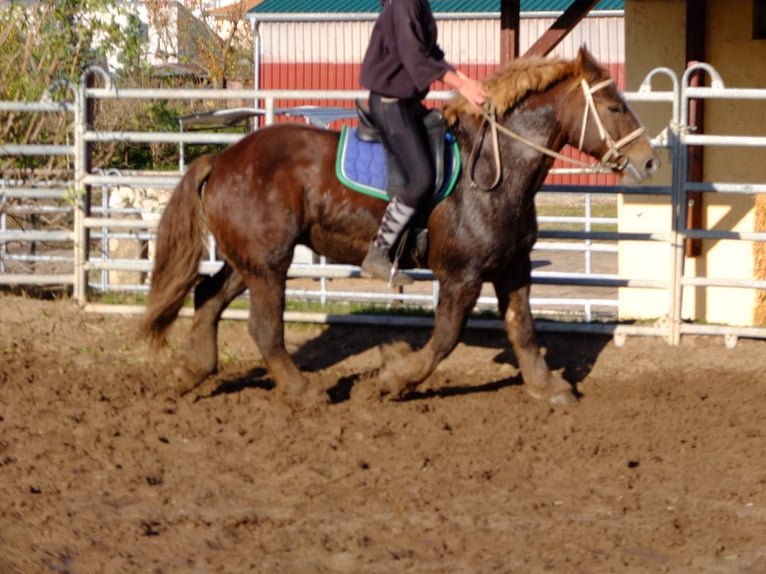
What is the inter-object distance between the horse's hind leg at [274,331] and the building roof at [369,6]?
2193 centimetres

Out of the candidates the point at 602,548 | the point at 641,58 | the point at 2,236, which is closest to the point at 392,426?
the point at 602,548

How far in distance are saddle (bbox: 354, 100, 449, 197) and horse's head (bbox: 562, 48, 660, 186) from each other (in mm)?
758

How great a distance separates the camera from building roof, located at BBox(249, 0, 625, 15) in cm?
2820

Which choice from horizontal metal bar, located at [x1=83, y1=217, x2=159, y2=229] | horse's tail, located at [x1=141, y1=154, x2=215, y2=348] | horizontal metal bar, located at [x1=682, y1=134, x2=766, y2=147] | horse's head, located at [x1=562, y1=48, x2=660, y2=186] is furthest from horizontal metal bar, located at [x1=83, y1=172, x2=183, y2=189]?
horizontal metal bar, located at [x1=682, y1=134, x2=766, y2=147]

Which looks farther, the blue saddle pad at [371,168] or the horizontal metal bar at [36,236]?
the horizontal metal bar at [36,236]

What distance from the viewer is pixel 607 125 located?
6832 millimetres

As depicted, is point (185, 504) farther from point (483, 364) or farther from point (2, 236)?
point (2, 236)

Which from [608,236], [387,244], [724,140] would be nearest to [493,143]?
[387,244]

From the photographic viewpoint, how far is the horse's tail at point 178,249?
7164 millimetres

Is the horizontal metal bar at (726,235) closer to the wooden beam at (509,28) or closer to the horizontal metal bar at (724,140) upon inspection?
the horizontal metal bar at (724,140)

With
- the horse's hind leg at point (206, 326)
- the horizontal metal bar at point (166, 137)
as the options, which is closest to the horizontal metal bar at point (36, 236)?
the horizontal metal bar at point (166, 137)

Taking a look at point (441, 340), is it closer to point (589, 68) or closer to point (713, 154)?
point (589, 68)

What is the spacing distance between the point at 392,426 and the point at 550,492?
53.8 inches

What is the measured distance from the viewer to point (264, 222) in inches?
273
